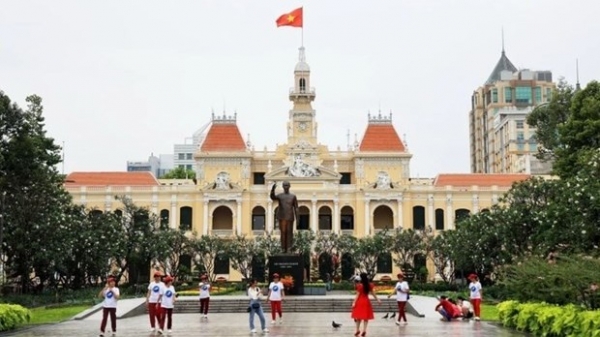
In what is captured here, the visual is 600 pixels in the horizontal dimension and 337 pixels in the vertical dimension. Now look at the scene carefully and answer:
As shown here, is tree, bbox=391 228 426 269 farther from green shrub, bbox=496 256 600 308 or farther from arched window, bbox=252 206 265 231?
green shrub, bbox=496 256 600 308

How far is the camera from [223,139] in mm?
74312

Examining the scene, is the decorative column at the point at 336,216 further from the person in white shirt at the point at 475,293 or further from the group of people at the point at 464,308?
the person in white shirt at the point at 475,293

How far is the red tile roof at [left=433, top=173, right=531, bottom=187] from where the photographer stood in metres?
72.2

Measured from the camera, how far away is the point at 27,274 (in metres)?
40.6

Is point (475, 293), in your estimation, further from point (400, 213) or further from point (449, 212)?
point (449, 212)

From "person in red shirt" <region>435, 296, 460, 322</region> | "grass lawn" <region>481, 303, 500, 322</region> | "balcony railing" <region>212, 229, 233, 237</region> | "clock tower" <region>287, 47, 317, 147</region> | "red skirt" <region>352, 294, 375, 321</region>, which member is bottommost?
"grass lawn" <region>481, 303, 500, 322</region>

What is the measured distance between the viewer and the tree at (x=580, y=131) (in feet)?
139

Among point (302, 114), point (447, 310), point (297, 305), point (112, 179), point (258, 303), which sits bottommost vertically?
point (297, 305)

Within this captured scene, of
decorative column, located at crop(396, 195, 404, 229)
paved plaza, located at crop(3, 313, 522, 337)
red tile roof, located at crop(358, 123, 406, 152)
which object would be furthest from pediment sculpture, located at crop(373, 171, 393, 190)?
paved plaza, located at crop(3, 313, 522, 337)

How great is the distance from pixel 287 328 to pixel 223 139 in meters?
53.6

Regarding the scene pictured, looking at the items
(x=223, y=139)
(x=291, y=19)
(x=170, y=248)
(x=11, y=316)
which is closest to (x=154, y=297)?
(x=11, y=316)

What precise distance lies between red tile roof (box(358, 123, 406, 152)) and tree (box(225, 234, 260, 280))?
19.4 metres

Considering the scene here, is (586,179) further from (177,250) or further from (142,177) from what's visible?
(142,177)

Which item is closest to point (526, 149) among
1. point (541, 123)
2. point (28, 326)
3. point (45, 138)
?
point (541, 123)
